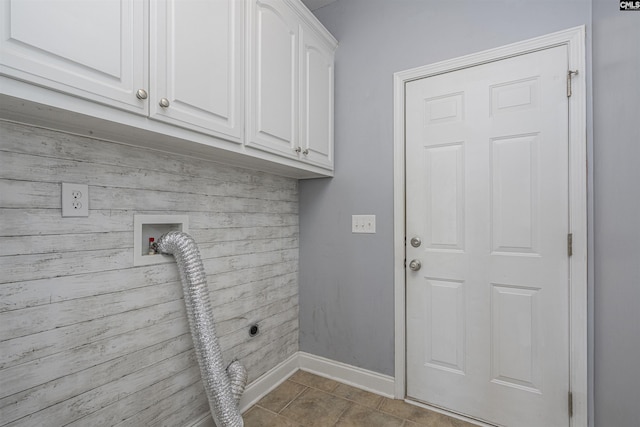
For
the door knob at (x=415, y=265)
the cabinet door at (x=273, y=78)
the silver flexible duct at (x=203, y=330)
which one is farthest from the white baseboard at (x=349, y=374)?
the cabinet door at (x=273, y=78)

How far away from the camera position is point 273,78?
151cm

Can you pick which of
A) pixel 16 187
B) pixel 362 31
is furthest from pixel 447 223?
pixel 16 187

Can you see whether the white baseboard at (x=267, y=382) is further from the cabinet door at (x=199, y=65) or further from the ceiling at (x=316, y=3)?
the ceiling at (x=316, y=3)

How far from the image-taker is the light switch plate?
195 cm

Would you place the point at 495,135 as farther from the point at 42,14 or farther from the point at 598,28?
the point at 42,14

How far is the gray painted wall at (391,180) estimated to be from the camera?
0.99m

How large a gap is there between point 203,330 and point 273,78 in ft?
4.07

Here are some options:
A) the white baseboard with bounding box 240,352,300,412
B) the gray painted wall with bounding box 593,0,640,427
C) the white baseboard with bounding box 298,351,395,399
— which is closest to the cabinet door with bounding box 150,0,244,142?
the gray painted wall with bounding box 593,0,640,427

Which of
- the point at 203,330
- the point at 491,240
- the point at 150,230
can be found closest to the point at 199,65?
the point at 150,230

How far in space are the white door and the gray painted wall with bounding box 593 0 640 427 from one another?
0.15 meters

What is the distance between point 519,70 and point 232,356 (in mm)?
2187

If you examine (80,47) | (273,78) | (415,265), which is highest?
(273,78)

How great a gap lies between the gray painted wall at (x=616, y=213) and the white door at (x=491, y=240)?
15cm

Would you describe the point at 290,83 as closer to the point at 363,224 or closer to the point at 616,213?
the point at 363,224
